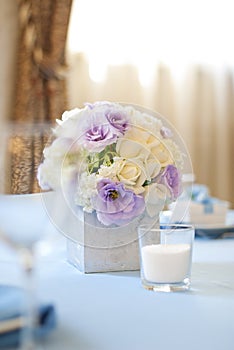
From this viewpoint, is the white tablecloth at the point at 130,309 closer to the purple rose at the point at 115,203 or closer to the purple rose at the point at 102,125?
the purple rose at the point at 115,203

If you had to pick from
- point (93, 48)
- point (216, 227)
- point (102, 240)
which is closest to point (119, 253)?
point (102, 240)

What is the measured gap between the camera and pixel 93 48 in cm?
323

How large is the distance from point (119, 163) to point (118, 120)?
8cm

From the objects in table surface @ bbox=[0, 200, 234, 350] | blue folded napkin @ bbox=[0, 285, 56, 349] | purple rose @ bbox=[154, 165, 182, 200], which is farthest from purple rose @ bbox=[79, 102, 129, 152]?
blue folded napkin @ bbox=[0, 285, 56, 349]

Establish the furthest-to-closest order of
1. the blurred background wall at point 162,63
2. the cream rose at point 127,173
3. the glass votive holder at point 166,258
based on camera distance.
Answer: the blurred background wall at point 162,63
the cream rose at point 127,173
the glass votive holder at point 166,258

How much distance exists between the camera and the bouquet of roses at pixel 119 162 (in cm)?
107

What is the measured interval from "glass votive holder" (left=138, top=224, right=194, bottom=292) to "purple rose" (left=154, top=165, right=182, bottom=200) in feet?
0.37

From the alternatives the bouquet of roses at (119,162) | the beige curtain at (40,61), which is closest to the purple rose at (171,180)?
the bouquet of roses at (119,162)

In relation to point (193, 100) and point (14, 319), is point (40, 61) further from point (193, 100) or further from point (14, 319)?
point (14, 319)

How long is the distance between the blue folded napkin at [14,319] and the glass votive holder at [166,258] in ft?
0.90

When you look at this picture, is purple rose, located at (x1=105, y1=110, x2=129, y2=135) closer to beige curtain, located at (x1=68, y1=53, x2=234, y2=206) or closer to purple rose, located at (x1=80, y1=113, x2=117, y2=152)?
purple rose, located at (x1=80, y1=113, x2=117, y2=152)

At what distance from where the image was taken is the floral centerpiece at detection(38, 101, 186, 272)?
1.07m

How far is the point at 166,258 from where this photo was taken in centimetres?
99

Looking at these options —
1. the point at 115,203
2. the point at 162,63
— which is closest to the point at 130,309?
the point at 115,203
